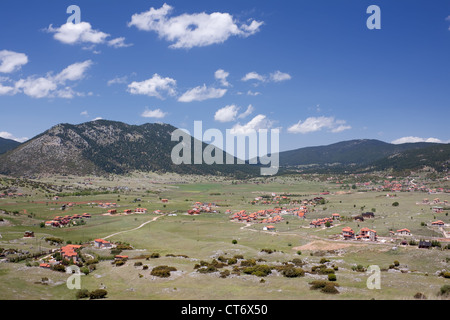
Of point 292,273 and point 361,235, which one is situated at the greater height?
point 292,273

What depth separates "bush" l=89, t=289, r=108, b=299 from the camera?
104ft

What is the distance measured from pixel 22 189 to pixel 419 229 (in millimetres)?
153358

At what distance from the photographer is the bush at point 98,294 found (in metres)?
31.6

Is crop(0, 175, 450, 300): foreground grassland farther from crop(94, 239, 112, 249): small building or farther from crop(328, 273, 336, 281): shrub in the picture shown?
crop(94, 239, 112, 249): small building

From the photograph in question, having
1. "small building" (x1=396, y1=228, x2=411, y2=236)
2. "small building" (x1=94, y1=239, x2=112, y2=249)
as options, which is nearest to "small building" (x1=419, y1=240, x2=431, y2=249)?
"small building" (x1=396, y1=228, x2=411, y2=236)

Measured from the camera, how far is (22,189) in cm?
14362

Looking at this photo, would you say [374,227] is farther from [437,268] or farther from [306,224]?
[437,268]

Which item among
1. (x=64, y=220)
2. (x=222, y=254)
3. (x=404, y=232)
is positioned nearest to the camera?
(x=222, y=254)

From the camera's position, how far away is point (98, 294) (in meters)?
31.7

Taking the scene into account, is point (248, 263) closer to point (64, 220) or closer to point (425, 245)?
point (425, 245)

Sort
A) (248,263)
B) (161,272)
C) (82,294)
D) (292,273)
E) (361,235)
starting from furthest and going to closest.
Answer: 1. (361,235)
2. (248,263)
3. (161,272)
4. (292,273)
5. (82,294)

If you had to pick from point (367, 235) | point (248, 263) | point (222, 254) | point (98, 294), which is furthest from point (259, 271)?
point (367, 235)
